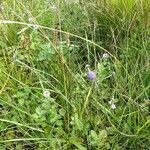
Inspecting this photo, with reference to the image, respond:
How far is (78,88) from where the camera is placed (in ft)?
5.46

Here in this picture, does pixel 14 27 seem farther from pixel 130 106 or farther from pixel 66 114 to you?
pixel 130 106

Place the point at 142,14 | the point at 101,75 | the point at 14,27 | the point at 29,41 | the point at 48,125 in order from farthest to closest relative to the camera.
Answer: the point at 14,27, the point at 142,14, the point at 29,41, the point at 101,75, the point at 48,125

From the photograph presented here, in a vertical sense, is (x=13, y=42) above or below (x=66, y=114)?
above

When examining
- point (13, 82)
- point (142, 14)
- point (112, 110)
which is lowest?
point (112, 110)

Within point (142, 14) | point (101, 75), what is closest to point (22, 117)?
point (101, 75)

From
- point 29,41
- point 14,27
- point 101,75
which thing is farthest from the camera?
point 14,27

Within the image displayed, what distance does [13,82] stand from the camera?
5.86 feet

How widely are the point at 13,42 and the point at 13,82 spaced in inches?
13.9

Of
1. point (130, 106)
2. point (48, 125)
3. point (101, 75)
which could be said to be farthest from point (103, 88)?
point (48, 125)

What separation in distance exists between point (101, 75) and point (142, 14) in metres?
0.43

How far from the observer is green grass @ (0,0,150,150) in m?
1.57

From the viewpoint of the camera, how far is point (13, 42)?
2.07 metres

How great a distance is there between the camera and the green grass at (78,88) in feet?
5.16

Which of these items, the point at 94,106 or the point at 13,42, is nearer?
the point at 94,106
